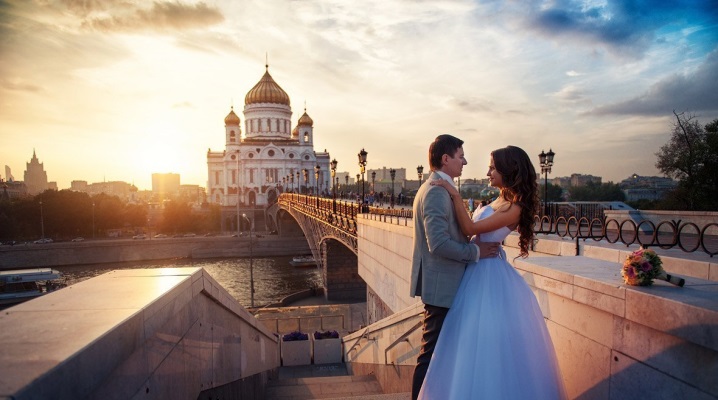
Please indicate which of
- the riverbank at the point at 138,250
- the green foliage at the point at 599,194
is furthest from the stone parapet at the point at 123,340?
the riverbank at the point at 138,250

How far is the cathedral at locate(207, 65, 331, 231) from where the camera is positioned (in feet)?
259

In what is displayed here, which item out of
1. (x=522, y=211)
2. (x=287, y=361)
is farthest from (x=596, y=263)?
(x=287, y=361)

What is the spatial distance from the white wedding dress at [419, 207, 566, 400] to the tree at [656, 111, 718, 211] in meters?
19.5

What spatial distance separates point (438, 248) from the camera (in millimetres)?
3055

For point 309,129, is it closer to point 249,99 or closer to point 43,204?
point 249,99

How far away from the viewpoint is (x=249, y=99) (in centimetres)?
8331

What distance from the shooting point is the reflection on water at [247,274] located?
3506 cm

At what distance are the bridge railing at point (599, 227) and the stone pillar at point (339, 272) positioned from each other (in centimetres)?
354

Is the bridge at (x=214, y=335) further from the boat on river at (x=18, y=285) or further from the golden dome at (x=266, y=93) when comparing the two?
the golden dome at (x=266, y=93)

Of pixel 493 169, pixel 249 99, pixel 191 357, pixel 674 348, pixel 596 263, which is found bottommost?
pixel 191 357

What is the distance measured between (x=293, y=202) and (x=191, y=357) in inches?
1515

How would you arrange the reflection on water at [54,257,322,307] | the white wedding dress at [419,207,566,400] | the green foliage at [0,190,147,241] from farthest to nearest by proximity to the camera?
the green foliage at [0,190,147,241]
the reflection on water at [54,257,322,307]
the white wedding dress at [419,207,566,400]

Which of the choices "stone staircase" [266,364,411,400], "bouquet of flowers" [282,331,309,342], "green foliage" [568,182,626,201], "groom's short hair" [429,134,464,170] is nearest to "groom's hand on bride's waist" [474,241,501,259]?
"groom's short hair" [429,134,464,170]

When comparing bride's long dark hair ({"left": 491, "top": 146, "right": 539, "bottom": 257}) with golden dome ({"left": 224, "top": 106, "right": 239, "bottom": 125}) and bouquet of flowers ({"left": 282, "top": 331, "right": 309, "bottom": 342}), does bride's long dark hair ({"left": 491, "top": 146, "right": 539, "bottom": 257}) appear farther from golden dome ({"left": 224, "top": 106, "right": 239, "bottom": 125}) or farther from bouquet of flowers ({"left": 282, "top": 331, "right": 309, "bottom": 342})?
golden dome ({"left": 224, "top": 106, "right": 239, "bottom": 125})
